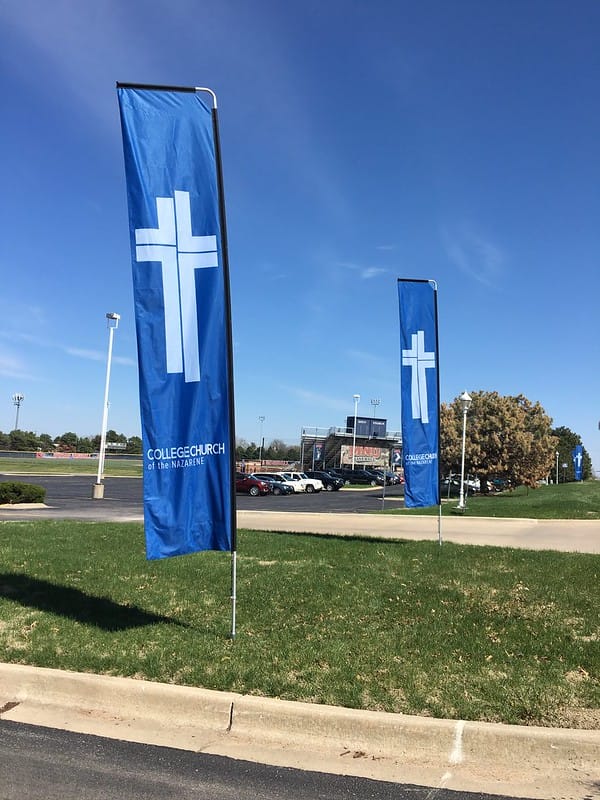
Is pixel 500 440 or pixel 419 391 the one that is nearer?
pixel 419 391

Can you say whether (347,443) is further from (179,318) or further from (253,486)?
(179,318)

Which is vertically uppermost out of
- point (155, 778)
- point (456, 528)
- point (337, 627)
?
point (456, 528)

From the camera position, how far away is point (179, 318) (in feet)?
18.9

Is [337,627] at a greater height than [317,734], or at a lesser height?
greater

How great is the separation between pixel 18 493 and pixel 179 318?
62.4 ft

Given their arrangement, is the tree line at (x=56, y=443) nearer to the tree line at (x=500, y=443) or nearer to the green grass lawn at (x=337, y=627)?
the tree line at (x=500, y=443)

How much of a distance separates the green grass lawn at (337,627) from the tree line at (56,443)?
110 m

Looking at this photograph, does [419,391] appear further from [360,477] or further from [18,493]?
[360,477]

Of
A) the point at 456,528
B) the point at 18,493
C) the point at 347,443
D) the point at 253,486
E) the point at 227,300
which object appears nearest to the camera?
the point at 227,300

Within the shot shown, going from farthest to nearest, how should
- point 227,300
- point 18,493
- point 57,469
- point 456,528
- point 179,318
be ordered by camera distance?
point 57,469, point 18,493, point 456,528, point 227,300, point 179,318

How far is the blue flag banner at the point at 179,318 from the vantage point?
18.6 ft

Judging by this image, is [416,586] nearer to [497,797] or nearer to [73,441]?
[497,797]

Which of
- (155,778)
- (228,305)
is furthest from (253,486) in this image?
(155,778)

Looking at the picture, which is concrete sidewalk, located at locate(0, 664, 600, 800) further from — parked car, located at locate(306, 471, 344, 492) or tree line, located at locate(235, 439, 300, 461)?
tree line, located at locate(235, 439, 300, 461)
